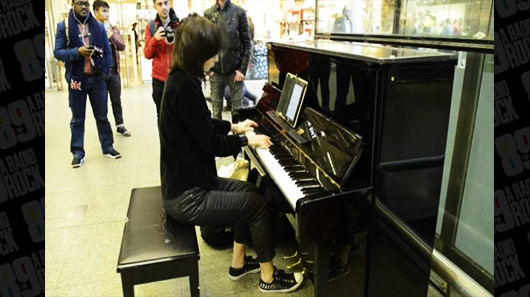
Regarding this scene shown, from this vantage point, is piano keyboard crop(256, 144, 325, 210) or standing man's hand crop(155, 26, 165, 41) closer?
piano keyboard crop(256, 144, 325, 210)

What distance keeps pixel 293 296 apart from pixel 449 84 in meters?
1.22

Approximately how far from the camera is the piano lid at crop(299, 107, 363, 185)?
1409 mm

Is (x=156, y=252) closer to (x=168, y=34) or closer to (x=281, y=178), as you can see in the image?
(x=281, y=178)

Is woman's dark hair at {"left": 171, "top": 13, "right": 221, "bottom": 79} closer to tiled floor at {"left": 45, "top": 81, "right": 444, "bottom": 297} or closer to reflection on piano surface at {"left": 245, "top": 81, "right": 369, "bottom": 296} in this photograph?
reflection on piano surface at {"left": 245, "top": 81, "right": 369, "bottom": 296}

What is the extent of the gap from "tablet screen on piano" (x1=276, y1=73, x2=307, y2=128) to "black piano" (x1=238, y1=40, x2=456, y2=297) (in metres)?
0.23

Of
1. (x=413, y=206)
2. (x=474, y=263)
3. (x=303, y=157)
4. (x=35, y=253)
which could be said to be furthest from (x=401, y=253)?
(x=35, y=253)

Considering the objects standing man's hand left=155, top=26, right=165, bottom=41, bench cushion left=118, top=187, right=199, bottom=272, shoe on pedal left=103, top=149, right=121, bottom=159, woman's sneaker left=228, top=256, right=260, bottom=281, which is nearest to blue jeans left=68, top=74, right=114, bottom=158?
shoe on pedal left=103, top=149, right=121, bottom=159

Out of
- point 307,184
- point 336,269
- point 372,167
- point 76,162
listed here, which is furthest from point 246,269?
point 76,162

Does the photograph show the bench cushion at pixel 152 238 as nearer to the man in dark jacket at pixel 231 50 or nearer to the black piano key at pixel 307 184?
the black piano key at pixel 307 184

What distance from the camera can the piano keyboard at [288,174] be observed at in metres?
1.52

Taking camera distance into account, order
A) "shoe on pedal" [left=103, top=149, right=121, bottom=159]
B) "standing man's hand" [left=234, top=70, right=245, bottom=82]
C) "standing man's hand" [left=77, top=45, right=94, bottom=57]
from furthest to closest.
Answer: "shoe on pedal" [left=103, top=149, right=121, bottom=159] < "standing man's hand" [left=234, top=70, right=245, bottom=82] < "standing man's hand" [left=77, top=45, right=94, bottom=57]

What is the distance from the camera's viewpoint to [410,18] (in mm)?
1982

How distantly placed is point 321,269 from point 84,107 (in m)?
2.93

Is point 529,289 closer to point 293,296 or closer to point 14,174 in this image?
point 293,296
